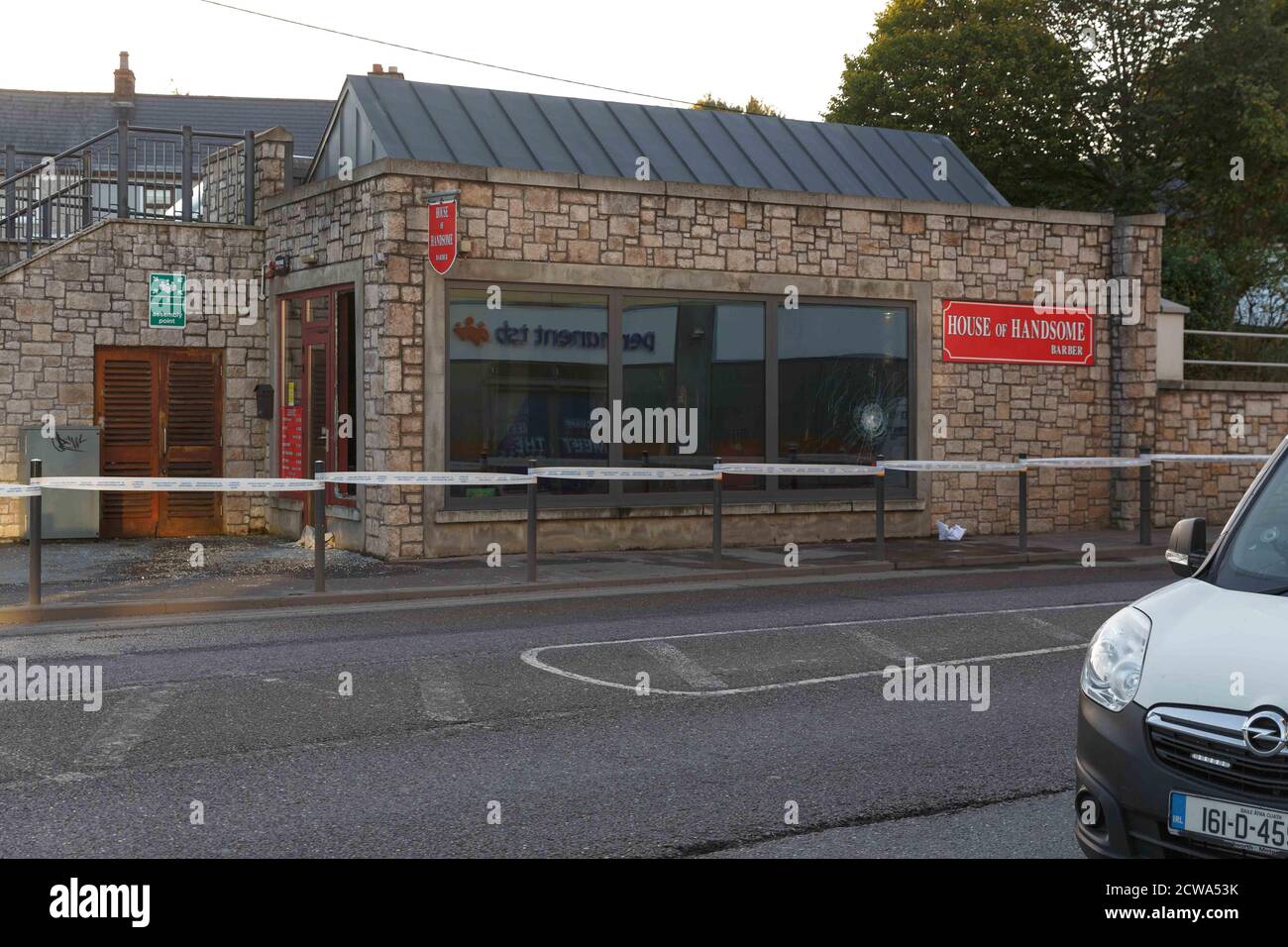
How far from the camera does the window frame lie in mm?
16359

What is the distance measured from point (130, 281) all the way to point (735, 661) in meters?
11.8

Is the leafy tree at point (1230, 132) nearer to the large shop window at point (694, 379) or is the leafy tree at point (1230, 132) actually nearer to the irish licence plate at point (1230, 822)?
the large shop window at point (694, 379)

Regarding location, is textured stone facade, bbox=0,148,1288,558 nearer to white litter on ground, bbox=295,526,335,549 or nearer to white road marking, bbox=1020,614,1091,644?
white litter on ground, bbox=295,526,335,549

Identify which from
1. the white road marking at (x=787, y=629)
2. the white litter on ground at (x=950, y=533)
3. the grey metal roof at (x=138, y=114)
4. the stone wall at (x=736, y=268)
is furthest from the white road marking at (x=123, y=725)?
the grey metal roof at (x=138, y=114)

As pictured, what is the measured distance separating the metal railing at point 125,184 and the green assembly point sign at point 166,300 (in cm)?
90

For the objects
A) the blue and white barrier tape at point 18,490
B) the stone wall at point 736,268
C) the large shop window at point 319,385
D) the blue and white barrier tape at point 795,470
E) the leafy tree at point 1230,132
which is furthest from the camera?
the leafy tree at point 1230,132

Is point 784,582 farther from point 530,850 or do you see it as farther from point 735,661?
point 530,850

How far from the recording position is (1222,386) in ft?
70.3

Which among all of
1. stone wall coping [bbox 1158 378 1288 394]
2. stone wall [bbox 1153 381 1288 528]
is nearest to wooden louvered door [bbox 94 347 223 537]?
stone wall [bbox 1153 381 1288 528]

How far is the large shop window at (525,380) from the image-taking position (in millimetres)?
16469

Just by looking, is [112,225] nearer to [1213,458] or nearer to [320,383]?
[320,383]

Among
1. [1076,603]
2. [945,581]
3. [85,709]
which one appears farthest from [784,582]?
[85,709]

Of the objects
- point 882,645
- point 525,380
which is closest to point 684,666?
point 882,645

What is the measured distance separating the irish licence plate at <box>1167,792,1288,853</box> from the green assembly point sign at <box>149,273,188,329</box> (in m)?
16.5
